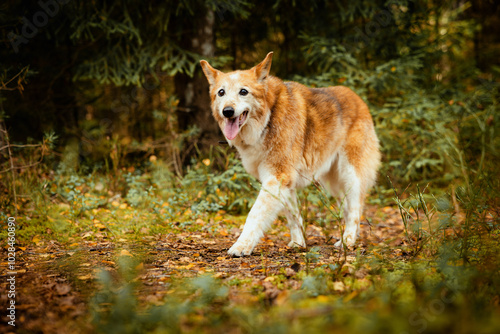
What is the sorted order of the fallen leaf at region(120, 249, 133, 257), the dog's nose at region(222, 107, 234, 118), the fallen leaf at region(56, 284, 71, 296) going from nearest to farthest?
the fallen leaf at region(56, 284, 71, 296) → the fallen leaf at region(120, 249, 133, 257) → the dog's nose at region(222, 107, 234, 118)

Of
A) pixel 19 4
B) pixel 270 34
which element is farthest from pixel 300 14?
pixel 19 4

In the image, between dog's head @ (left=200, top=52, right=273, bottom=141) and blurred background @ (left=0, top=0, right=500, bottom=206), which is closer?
dog's head @ (left=200, top=52, right=273, bottom=141)

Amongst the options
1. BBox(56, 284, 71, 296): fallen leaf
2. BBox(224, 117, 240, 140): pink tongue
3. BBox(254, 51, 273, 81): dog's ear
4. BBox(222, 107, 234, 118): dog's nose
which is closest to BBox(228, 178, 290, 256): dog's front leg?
BBox(224, 117, 240, 140): pink tongue

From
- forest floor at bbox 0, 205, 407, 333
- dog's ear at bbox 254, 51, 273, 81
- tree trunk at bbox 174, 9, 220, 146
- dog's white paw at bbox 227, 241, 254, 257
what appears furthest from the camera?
tree trunk at bbox 174, 9, 220, 146

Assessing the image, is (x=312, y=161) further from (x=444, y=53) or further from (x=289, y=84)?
(x=444, y=53)

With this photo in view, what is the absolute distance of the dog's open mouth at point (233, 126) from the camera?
3623 mm

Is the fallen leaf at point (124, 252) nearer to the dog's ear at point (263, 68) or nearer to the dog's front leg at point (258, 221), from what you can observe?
the dog's front leg at point (258, 221)

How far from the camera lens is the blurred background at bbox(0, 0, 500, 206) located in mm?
5535

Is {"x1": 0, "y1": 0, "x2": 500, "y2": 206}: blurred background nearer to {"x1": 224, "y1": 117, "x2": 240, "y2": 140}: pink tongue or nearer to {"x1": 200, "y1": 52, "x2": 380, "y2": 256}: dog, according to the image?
{"x1": 200, "y1": 52, "x2": 380, "y2": 256}: dog

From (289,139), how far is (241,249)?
4.22ft

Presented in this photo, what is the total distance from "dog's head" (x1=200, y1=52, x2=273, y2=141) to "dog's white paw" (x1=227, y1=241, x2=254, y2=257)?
1062mm

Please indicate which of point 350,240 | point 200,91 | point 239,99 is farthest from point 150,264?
point 200,91

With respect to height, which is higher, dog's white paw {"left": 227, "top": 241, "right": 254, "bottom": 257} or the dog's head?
the dog's head

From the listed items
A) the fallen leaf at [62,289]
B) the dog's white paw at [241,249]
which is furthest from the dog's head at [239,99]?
the fallen leaf at [62,289]
